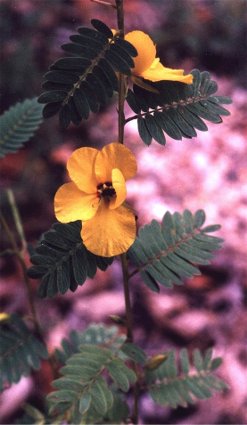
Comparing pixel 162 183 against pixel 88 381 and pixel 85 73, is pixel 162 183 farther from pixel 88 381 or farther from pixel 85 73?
pixel 85 73

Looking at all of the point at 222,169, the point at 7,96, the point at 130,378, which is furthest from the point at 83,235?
the point at 7,96

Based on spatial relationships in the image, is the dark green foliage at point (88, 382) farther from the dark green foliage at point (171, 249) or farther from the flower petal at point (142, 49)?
the flower petal at point (142, 49)

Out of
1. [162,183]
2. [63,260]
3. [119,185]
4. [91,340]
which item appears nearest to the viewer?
[119,185]

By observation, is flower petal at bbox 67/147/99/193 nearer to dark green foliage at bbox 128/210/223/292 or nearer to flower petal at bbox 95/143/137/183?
flower petal at bbox 95/143/137/183

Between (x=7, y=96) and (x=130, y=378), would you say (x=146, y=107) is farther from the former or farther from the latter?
(x=7, y=96)

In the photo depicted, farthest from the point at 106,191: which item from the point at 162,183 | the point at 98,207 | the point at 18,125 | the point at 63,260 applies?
the point at 162,183

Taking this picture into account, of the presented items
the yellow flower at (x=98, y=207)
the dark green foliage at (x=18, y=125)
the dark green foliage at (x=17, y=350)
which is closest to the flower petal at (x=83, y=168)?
the yellow flower at (x=98, y=207)

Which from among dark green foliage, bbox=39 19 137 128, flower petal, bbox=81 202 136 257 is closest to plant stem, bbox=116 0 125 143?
dark green foliage, bbox=39 19 137 128
